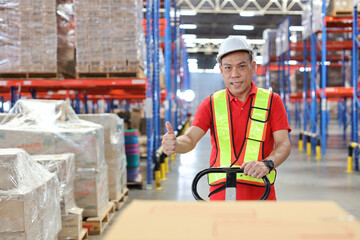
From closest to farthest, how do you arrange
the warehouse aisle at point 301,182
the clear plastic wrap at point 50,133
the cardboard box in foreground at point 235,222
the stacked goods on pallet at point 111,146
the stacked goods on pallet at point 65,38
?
1. the cardboard box in foreground at point 235,222
2. the clear plastic wrap at point 50,133
3. the stacked goods on pallet at point 111,146
4. the warehouse aisle at point 301,182
5. the stacked goods on pallet at point 65,38

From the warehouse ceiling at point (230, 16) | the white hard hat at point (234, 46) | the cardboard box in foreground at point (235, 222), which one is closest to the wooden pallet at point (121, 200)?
the white hard hat at point (234, 46)

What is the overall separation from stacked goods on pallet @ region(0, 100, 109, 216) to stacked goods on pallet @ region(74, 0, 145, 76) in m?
1.77

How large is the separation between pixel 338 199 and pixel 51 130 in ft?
14.9

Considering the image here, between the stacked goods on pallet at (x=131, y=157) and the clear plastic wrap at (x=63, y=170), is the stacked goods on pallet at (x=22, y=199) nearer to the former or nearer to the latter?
the clear plastic wrap at (x=63, y=170)

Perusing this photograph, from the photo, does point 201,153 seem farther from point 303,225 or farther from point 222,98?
point 303,225

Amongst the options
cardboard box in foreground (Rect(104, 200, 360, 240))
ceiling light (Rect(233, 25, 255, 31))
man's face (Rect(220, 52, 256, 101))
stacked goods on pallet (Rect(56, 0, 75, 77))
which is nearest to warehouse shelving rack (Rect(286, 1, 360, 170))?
stacked goods on pallet (Rect(56, 0, 75, 77))

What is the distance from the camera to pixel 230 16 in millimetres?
25719

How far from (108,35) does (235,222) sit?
225 inches

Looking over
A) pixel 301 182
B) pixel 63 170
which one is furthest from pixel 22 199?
pixel 301 182

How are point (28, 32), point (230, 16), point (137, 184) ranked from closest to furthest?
1. point (28, 32)
2. point (137, 184)
3. point (230, 16)

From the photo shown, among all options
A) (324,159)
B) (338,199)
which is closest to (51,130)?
(338,199)

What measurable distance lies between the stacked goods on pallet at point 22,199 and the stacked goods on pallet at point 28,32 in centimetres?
355

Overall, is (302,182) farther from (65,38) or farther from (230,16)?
(230,16)

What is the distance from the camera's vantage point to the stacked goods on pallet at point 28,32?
616cm
